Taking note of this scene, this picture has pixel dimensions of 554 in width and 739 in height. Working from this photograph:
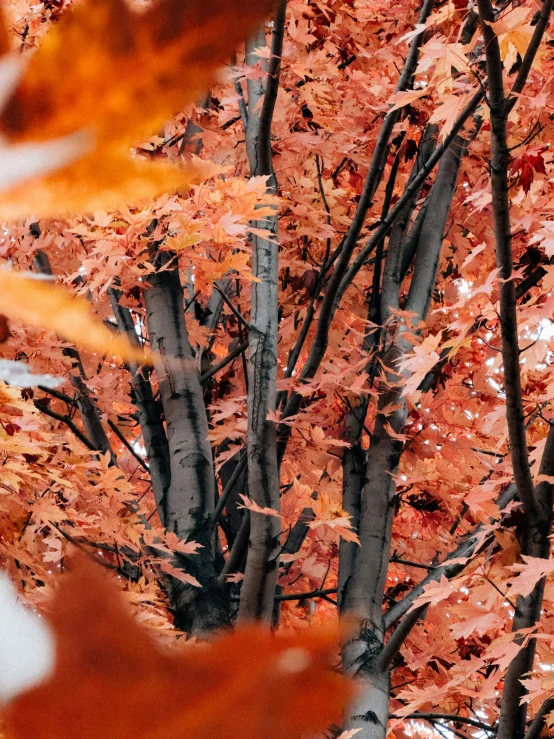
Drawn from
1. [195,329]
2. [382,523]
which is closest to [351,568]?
[382,523]

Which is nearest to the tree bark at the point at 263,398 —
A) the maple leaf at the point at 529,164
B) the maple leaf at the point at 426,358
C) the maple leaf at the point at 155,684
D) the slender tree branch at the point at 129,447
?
the maple leaf at the point at 426,358

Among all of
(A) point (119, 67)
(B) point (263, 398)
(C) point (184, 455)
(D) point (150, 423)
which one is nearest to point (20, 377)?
(A) point (119, 67)

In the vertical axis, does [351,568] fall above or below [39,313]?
above

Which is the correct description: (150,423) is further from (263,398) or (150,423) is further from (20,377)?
(20,377)

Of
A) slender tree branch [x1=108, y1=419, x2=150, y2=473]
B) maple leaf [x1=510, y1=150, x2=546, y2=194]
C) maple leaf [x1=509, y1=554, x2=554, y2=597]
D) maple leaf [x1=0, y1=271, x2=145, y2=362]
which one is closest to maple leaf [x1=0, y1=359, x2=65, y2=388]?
maple leaf [x1=0, y1=271, x2=145, y2=362]

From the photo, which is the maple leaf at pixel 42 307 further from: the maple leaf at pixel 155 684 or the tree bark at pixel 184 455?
the tree bark at pixel 184 455

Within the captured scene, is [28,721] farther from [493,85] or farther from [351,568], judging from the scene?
[351,568]
